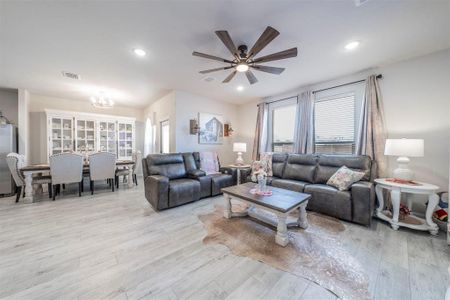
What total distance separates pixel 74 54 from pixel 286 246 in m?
4.04

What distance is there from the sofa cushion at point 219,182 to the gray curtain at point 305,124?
1.76 m

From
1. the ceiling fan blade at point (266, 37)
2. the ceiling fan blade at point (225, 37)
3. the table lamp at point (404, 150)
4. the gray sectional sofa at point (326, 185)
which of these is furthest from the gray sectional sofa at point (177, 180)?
the table lamp at point (404, 150)

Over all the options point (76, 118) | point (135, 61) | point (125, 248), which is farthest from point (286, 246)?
point (76, 118)

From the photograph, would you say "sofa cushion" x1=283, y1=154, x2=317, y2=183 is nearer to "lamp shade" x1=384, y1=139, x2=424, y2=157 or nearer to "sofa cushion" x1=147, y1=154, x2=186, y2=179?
"lamp shade" x1=384, y1=139, x2=424, y2=157

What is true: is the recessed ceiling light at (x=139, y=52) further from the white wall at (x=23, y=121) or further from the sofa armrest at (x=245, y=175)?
the white wall at (x=23, y=121)

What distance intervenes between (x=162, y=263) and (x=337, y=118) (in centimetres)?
397

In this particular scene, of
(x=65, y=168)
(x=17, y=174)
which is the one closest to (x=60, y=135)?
(x=17, y=174)

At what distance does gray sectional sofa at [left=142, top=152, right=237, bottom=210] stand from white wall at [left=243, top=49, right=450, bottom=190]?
125 inches

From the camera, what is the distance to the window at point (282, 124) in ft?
14.2

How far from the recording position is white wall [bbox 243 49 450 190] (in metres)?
2.43

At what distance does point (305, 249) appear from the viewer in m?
1.86

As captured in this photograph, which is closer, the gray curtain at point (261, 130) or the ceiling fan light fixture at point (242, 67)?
the ceiling fan light fixture at point (242, 67)

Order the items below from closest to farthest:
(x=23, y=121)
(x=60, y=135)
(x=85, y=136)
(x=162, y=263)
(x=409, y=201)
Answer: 1. (x=162, y=263)
2. (x=409, y=201)
3. (x=23, y=121)
4. (x=60, y=135)
5. (x=85, y=136)

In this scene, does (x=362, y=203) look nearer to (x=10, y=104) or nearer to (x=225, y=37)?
(x=225, y=37)
